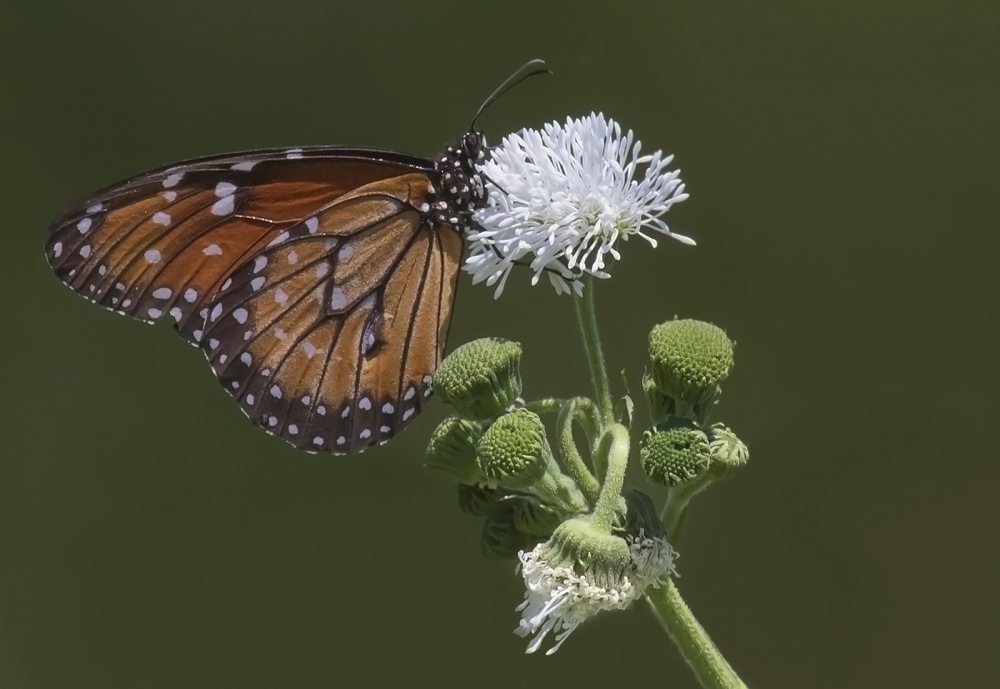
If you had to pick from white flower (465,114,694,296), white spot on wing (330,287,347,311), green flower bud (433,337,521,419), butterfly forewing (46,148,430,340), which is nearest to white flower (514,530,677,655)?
green flower bud (433,337,521,419)

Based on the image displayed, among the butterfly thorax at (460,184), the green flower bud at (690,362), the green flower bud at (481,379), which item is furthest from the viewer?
the butterfly thorax at (460,184)

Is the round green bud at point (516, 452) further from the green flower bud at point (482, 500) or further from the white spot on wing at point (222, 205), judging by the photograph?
the white spot on wing at point (222, 205)

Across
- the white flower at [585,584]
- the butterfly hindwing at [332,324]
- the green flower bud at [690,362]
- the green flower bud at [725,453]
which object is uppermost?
the butterfly hindwing at [332,324]

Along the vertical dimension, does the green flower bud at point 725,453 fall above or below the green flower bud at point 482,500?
below

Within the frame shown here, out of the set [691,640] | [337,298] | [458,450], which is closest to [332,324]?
[337,298]

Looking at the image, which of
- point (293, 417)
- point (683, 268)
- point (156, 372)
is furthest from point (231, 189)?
point (156, 372)

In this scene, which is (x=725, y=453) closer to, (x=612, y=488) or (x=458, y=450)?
(x=612, y=488)

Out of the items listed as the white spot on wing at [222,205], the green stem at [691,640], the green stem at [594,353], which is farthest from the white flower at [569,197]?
the white spot on wing at [222,205]
